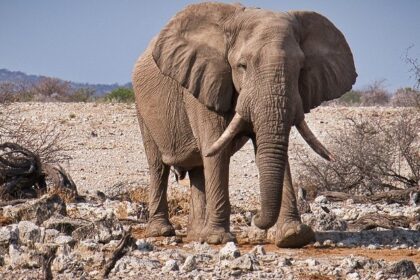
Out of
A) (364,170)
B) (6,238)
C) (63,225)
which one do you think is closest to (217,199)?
(63,225)

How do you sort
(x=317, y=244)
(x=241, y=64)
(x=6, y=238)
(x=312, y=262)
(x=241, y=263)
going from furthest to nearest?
(x=317, y=244), (x=241, y=64), (x=6, y=238), (x=312, y=262), (x=241, y=263)

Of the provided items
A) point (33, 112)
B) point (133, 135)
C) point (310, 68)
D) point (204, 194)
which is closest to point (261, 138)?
point (310, 68)

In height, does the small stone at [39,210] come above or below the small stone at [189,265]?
above

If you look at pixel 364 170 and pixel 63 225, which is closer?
pixel 63 225

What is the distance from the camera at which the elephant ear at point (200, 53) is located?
10.9 meters

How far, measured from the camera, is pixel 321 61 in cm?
1112

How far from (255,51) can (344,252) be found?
1.76 m

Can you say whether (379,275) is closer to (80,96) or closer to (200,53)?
(200,53)

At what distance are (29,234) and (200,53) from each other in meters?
2.30

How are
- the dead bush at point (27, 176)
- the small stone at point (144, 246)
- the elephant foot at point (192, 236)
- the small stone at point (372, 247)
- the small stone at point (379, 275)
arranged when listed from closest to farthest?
the small stone at point (379, 275) → the small stone at point (144, 246) → the small stone at point (372, 247) → the elephant foot at point (192, 236) → the dead bush at point (27, 176)

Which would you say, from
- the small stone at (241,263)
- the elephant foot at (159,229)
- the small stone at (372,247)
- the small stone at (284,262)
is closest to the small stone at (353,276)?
the small stone at (284,262)

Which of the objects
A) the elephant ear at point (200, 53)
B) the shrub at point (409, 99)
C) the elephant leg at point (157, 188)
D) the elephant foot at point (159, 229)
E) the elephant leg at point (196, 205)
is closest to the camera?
the elephant ear at point (200, 53)

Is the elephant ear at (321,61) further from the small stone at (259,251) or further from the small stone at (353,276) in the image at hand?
the small stone at (353,276)

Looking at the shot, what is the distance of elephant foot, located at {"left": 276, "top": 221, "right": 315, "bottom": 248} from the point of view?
1068 centimetres
